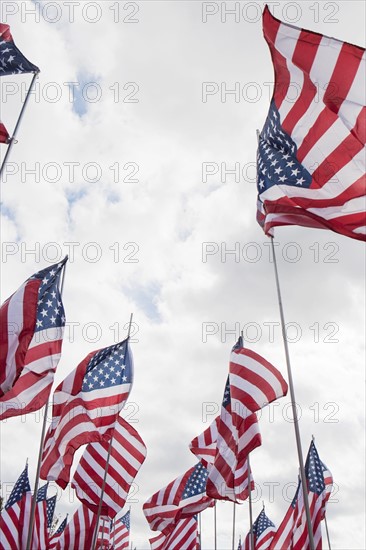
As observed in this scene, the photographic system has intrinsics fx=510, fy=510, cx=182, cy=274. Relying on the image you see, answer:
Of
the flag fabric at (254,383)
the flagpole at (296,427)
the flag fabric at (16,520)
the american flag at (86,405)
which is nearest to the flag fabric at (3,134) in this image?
the flagpole at (296,427)

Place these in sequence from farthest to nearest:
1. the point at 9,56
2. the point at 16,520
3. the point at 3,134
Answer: the point at 16,520, the point at 9,56, the point at 3,134

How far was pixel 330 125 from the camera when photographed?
9156 mm

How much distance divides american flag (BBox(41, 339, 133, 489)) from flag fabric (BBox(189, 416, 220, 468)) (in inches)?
177

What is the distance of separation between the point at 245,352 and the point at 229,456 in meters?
2.94

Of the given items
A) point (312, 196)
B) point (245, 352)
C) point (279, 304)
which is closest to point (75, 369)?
point (245, 352)

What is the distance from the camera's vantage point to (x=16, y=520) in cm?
1959

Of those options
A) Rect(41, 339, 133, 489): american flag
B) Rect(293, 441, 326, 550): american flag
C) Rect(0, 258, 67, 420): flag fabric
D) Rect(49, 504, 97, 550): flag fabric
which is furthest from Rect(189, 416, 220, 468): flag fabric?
Rect(0, 258, 67, 420): flag fabric

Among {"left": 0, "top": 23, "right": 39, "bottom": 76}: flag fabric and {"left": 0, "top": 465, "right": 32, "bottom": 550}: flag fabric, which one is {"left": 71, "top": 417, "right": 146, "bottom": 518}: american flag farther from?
{"left": 0, "top": 23, "right": 39, "bottom": 76}: flag fabric

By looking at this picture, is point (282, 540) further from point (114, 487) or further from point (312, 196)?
point (312, 196)

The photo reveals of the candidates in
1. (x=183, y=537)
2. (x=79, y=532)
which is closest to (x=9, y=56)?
(x=79, y=532)

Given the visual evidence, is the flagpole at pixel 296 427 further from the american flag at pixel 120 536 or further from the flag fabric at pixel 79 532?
the american flag at pixel 120 536

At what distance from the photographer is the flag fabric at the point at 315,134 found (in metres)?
8.51

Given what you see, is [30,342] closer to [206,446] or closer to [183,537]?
[206,446]

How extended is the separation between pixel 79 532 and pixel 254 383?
13.7 m
